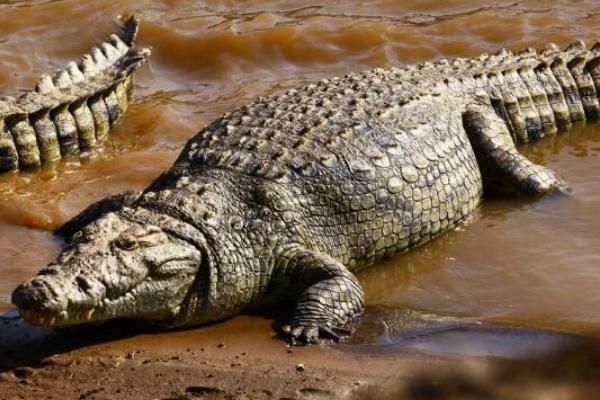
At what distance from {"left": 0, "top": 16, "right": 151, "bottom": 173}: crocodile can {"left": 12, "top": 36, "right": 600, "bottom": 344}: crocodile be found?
1.43 m

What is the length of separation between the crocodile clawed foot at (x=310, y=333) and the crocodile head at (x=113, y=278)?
2.02 ft

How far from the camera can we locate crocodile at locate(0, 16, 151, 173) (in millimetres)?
7348

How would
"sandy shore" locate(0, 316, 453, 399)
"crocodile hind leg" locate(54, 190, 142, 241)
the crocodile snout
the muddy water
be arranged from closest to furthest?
1. the crocodile snout
2. "sandy shore" locate(0, 316, 453, 399)
3. the muddy water
4. "crocodile hind leg" locate(54, 190, 142, 241)

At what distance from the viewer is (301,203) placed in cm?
539

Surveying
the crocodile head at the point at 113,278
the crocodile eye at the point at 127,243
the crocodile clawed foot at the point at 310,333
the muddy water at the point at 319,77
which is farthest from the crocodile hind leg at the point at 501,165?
the crocodile eye at the point at 127,243

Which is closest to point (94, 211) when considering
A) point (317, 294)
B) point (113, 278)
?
point (113, 278)

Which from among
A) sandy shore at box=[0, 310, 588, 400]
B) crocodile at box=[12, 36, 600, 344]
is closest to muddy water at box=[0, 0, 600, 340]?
crocodile at box=[12, 36, 600, 344]

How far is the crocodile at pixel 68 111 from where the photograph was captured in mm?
7348

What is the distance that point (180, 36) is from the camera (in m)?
10.5

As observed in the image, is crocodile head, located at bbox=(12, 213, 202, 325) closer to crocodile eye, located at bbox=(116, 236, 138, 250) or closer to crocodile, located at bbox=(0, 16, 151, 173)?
crocodile eye, located at bbox=(116, 236, 138, 250)

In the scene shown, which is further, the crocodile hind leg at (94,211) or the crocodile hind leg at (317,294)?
the crocodile hind leg at (94,211)

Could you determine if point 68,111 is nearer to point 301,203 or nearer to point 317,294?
point 301,203

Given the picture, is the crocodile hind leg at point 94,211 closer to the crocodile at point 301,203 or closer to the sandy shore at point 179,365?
the crocodile at point 301,203

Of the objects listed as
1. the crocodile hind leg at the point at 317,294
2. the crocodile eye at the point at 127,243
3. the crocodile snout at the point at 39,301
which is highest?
the crocodile eye at the point at 127,243
